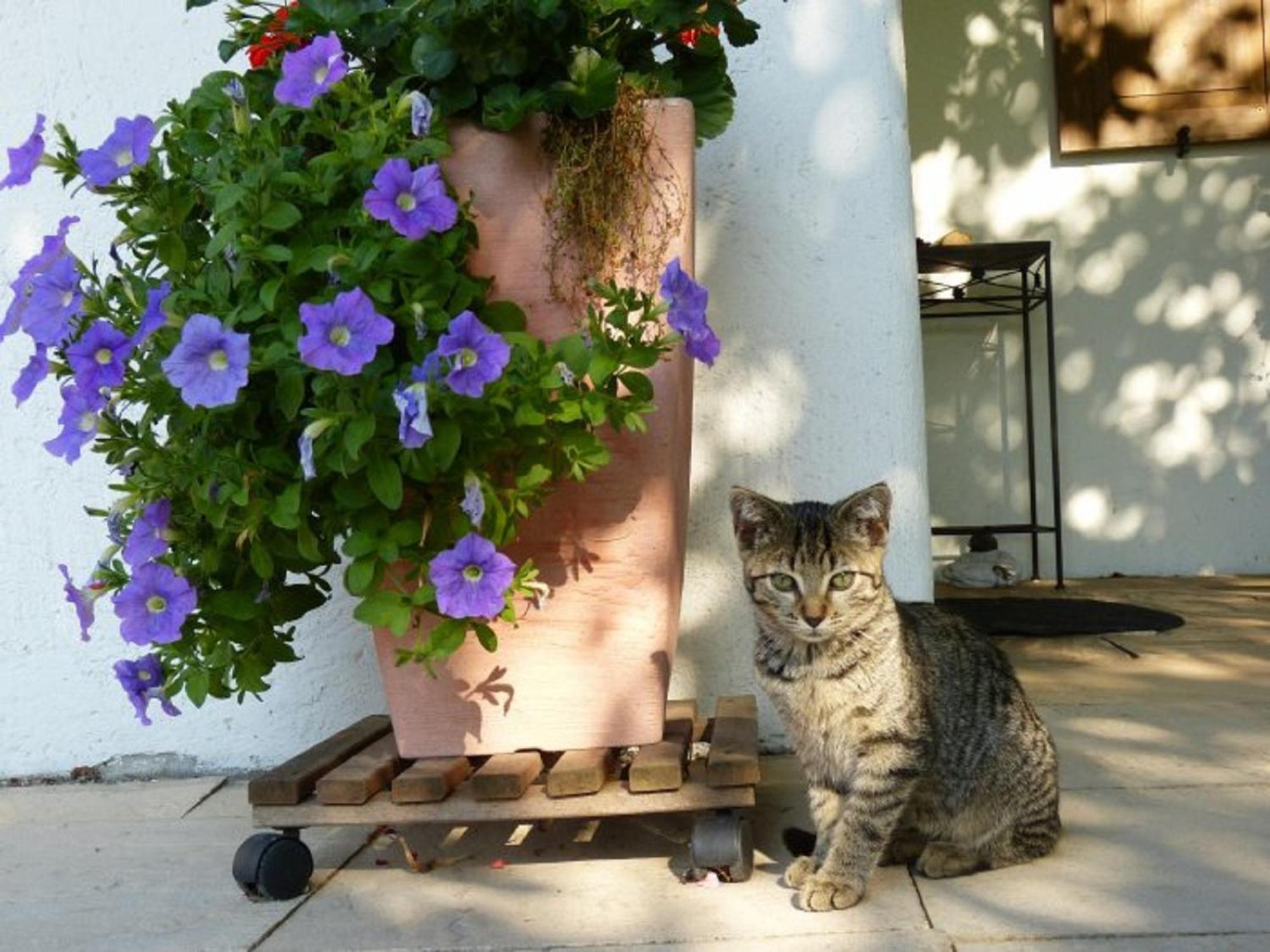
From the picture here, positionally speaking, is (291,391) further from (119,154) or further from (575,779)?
(575,779)

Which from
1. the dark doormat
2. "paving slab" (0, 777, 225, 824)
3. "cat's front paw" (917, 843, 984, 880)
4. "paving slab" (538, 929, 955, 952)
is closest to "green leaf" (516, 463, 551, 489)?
"paving slab" (538, 929, 955, 952)

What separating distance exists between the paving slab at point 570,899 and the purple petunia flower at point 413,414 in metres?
0.84

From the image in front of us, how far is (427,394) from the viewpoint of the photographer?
200 cm

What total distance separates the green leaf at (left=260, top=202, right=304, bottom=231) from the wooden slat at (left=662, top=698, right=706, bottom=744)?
1.24m

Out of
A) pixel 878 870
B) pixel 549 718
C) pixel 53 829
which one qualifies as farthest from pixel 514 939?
pixel 53 829

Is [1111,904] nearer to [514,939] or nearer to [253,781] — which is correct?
[514,939]

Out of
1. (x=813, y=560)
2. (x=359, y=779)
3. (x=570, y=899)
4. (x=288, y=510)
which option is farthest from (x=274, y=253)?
(x=570, y=899)

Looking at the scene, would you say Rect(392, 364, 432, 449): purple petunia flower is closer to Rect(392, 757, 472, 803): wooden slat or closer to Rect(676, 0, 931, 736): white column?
Rect(392, 757, 472, 803): wooden slat

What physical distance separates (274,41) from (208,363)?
825 mm

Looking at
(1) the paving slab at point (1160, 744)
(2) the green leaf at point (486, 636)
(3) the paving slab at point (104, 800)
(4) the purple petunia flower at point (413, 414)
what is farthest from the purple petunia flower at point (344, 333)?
(1) the paving slab at point (1160, 744)

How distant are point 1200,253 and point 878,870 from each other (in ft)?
15.8

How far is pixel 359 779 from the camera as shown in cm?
236

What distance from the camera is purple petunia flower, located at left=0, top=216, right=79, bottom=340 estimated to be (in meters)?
2.21

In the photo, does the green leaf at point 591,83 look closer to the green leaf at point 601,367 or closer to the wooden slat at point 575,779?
the green leaf at point 601,367
